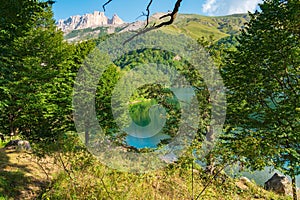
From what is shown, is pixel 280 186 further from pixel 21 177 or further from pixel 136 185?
pixel 21 177

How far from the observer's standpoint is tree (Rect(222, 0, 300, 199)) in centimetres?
923

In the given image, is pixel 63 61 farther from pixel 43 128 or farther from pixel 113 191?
pixel 113 191

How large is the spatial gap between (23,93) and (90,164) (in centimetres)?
742

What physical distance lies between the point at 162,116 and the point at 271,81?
17.3 ft

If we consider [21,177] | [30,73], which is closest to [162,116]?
[21,177]

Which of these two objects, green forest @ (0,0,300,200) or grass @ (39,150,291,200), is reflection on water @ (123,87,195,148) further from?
grass @ (39,150,291,200)

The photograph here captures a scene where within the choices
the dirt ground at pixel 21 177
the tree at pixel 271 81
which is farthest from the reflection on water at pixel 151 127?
the dirt ground at pixel 21 177

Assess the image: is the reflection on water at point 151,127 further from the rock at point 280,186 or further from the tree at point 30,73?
the rock at point 280,186

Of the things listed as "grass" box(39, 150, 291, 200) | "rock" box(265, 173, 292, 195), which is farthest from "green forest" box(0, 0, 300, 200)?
"rock" box(265, 173, 292, 195)

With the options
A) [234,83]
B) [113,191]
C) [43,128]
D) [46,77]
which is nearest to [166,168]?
[113,191]

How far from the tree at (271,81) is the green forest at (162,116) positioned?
1.8 inches

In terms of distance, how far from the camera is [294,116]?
9.27 metres

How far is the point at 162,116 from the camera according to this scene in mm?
12398

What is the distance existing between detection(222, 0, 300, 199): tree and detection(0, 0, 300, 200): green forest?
A: 0.15 ft
